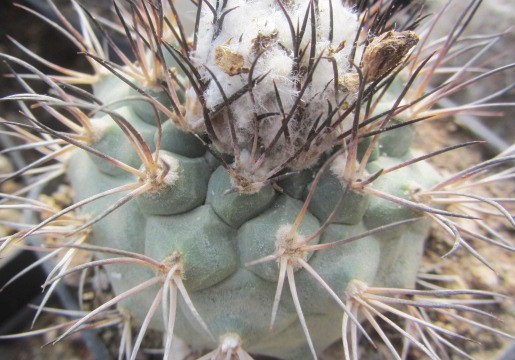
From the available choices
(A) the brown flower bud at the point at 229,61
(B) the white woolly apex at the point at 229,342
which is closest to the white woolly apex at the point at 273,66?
(A) the brown flower bud at the point at 229,61

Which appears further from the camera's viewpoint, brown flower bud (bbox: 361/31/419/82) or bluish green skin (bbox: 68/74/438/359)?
bluish green skin (bbox: 68/74/438/359)

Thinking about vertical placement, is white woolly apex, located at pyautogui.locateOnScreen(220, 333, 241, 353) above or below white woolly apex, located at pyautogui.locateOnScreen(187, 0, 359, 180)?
below

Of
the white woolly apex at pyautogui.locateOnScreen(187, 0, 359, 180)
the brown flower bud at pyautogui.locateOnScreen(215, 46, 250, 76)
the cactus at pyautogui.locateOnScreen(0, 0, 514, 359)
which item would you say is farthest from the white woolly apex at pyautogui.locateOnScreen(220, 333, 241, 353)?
the brown flower bud at pyautogui.locateOnScreen(215, 46, 250, 76)

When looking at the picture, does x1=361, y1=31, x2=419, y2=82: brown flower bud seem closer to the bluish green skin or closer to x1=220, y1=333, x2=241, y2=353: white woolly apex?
the bluish green skin

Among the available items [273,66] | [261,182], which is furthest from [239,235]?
[273,66]

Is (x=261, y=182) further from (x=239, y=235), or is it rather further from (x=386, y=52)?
(x=386, y=52)

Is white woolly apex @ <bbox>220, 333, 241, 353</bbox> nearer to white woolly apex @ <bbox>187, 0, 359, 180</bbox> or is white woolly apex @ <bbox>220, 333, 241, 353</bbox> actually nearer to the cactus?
the cactus

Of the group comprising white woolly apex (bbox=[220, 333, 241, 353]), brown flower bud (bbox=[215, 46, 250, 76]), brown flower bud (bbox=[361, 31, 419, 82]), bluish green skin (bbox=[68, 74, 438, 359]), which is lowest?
white woolly apex (bbox=[220, 333, 241, 353])
